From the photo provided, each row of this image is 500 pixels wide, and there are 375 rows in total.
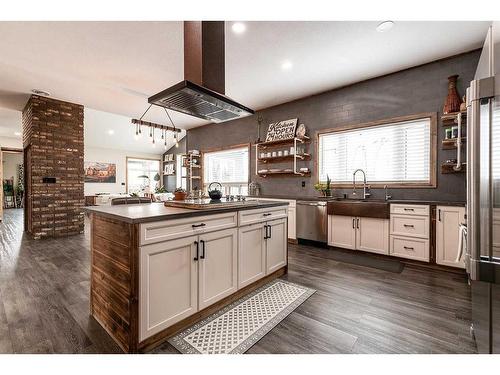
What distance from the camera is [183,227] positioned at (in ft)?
5.80

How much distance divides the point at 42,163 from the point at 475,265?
660 centimetres

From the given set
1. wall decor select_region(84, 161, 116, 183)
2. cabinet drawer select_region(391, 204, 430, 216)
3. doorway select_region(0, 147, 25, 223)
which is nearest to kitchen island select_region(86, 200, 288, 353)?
cabinet drawer select_region(391, 204, 430, 216)

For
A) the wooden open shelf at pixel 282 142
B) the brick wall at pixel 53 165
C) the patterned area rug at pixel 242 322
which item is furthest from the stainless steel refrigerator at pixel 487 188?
the brick wall at pixel 53 165

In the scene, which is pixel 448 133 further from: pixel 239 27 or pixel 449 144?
pixel 239 27

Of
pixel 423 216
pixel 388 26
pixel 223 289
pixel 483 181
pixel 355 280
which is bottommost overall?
pixel 355 280

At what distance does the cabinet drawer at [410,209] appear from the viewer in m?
3.19

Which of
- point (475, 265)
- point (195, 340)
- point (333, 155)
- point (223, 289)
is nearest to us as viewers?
point (475, 265)

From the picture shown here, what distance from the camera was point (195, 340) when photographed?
1692 millimetres

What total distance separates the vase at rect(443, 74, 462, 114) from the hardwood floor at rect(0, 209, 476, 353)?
2.18 m

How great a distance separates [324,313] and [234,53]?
3.27 metres

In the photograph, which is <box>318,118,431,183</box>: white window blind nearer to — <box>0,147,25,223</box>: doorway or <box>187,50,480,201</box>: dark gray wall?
<box>187,50,480,201</box>: dark gray wall

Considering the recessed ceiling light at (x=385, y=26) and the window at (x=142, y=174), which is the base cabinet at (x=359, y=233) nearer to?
the recessed ceiling light at (x=385, y=26)
